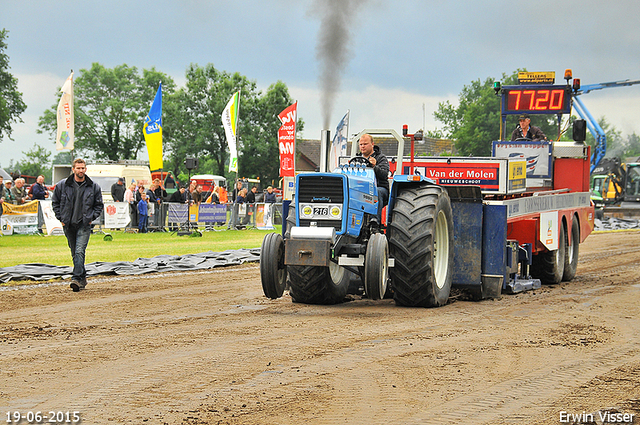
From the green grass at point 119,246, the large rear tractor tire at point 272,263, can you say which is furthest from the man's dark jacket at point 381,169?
the green grass at point 119,246

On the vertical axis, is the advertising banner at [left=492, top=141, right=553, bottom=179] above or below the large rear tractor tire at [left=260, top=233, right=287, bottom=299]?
above

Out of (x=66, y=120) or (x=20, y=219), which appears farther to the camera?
(x=66, y=120)

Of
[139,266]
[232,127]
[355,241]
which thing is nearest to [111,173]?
[232,127]

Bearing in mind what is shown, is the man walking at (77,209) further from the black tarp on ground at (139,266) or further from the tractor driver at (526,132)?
the tractor driver at (526,132)

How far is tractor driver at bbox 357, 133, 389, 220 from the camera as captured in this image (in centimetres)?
916

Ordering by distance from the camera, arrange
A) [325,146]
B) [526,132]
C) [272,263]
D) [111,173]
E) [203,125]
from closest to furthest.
Answer: [272,263]
[325,146]
[526,132]
[111,173]
[203,125]

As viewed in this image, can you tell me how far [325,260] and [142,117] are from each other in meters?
74.4

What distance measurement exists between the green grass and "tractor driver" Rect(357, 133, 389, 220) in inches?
306

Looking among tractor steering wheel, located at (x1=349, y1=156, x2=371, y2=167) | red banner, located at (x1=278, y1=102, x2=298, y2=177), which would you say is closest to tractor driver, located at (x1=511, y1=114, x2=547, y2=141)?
tractor steering wheel, located at (x1=349, y1=156, x2=371, y2=167)

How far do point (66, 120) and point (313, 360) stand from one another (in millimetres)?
21562

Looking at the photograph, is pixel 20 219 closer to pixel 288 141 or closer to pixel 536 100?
pixel 288 141

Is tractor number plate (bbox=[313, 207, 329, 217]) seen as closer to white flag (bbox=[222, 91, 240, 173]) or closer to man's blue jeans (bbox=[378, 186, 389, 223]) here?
man's blue jeans (bbox=[378, 186, 389, 223])

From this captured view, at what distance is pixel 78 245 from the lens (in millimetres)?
11148

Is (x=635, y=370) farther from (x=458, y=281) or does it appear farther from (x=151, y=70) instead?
(x=151, y=70)
